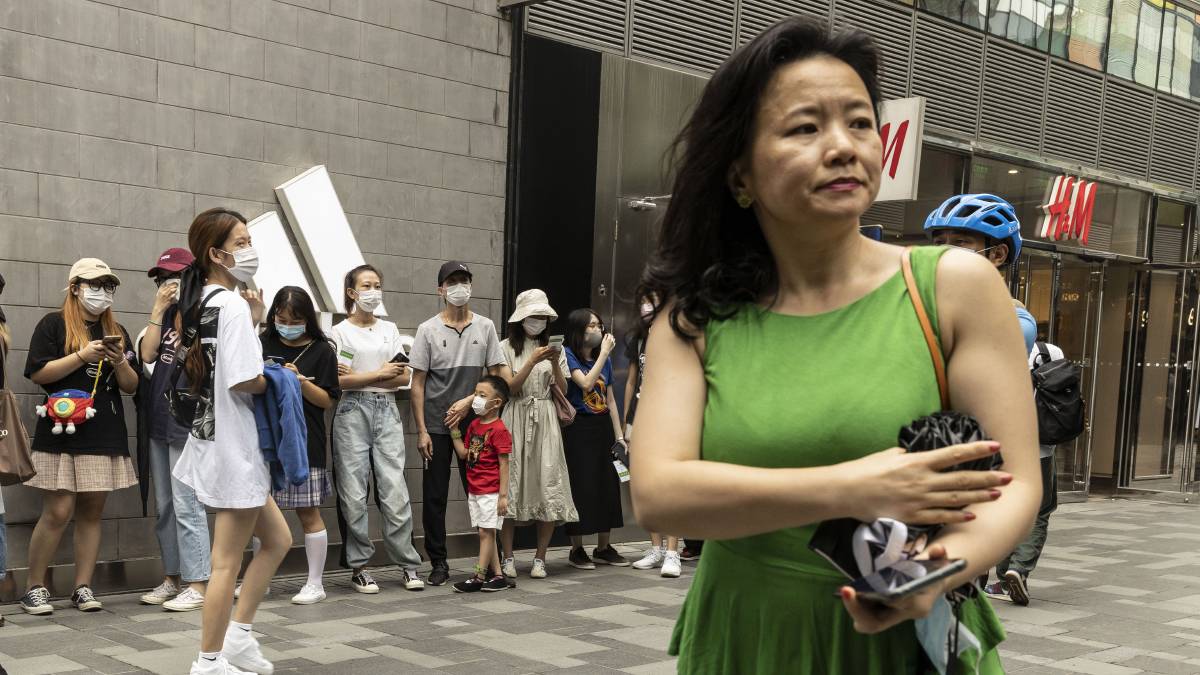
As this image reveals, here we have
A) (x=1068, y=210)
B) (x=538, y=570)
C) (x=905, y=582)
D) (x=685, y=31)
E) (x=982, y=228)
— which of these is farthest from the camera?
(x=1068, y=210)

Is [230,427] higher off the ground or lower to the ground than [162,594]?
higher

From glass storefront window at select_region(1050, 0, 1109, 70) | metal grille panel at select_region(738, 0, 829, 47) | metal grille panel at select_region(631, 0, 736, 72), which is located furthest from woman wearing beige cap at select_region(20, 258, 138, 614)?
glass storefront window at select_region(1050, 0, 1109, 70)

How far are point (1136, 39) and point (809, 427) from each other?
1622 cm

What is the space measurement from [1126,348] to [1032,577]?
26.4 feet

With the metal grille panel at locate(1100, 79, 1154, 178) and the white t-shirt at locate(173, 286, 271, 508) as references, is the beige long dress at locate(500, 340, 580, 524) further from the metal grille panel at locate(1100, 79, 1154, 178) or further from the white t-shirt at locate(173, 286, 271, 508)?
the metal grille panel at locate(1100, 79, 1154, 178)

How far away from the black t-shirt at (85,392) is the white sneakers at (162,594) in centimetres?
86

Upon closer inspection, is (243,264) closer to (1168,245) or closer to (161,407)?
(161,407)

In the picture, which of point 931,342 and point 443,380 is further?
point 443,380

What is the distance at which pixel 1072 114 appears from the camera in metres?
15.2

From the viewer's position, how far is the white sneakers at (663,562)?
28.3 feet

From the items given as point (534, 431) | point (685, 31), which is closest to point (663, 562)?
point (534, 431)

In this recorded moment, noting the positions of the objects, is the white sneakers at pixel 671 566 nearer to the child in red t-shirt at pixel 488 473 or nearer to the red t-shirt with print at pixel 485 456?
the child in red t-shirt at pixel 488 473

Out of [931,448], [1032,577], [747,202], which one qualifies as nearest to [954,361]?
[931,448]

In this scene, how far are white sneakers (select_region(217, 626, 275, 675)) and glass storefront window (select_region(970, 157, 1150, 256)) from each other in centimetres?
1068
